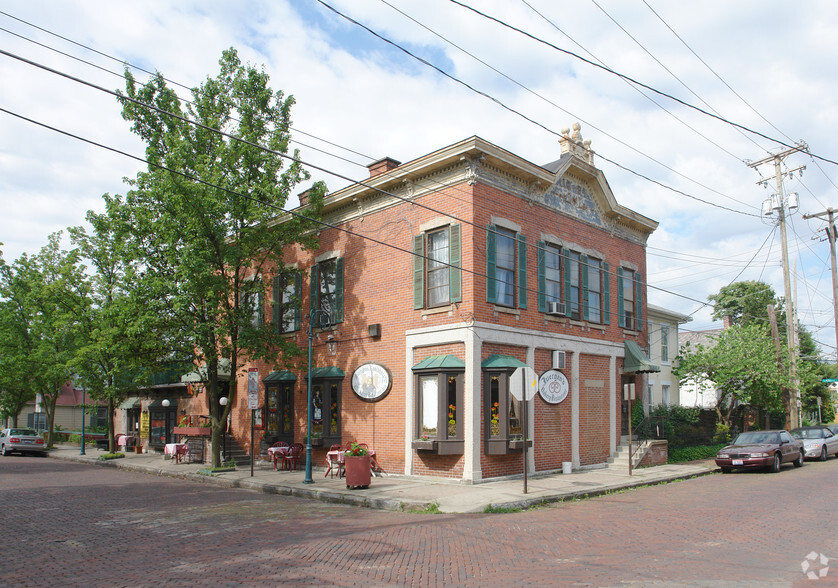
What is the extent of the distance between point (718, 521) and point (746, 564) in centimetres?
352

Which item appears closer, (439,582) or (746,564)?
(439,582)

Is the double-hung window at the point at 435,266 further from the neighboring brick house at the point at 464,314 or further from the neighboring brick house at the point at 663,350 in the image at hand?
the neighboring brick house at the point at 663,350

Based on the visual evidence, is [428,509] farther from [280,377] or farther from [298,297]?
[298,297]

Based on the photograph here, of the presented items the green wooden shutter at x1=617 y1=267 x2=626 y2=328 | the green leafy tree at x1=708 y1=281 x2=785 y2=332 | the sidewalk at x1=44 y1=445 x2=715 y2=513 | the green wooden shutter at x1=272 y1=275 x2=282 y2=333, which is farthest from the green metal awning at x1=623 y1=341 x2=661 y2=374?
the green leafy tree at x1=708 y1=281 x2=785 y2=332

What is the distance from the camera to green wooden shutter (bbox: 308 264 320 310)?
2160 centimetres

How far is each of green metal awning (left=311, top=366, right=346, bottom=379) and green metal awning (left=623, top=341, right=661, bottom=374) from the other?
33.3 ft

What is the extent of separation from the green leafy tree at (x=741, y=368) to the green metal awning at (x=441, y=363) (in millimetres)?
14813

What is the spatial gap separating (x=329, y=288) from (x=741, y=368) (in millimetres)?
17414

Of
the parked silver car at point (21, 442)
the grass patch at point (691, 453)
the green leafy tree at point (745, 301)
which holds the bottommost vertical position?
the parked silver car at point (21, 442)

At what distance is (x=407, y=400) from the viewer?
1781 cm

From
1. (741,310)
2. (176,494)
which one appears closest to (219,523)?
(176,494)

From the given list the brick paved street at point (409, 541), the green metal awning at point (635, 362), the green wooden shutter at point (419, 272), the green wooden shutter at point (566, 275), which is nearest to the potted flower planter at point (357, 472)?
the brick paved street at point (409, 541)

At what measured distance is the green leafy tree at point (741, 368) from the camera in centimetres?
2627

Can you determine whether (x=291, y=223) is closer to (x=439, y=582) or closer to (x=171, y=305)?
(x=171, y=305)
